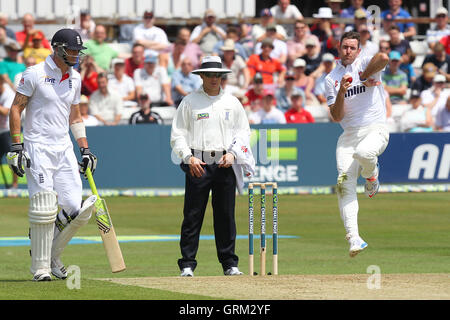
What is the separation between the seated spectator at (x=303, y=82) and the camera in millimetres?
23484

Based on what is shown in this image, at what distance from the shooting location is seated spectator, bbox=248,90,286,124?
72.0 feet

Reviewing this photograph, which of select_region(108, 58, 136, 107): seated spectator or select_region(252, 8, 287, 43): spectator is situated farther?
select_region(252, 8, 287, 43): spectator

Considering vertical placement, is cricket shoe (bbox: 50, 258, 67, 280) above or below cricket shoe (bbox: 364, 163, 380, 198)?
below

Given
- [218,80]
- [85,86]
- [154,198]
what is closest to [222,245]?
[218,80]

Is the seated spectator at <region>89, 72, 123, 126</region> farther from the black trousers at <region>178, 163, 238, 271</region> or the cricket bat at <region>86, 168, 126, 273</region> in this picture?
the cricket bat at <region>86, 168, 126, 273</region>

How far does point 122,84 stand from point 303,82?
3839mm

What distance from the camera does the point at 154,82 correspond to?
22.9 metres

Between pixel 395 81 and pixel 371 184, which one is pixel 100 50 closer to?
pixel 395 81

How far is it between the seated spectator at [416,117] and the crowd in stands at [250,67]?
20 millimetres

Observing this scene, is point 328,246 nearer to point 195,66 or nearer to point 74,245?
point 74,245

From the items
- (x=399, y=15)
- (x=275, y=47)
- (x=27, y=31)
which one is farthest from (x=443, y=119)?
(x=27, y=31)

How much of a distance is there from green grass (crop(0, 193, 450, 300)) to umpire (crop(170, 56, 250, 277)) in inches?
27.1

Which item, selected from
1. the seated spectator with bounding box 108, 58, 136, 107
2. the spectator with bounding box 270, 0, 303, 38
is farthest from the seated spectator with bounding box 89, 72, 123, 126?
the spectator with bounding box 270, 0, 303, 38

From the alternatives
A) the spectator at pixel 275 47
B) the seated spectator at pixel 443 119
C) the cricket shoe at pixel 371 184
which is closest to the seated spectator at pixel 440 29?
the seated spectator at pixel 443 119
